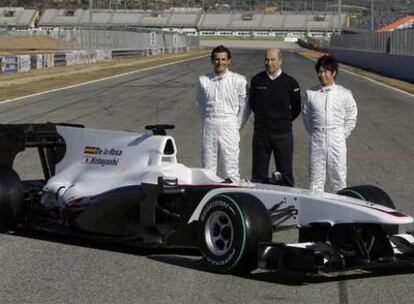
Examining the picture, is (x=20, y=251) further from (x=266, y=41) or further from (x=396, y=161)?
(x=266, y=41)

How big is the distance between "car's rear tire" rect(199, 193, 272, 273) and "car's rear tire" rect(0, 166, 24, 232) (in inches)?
80.8

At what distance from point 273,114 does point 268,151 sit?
38 cm

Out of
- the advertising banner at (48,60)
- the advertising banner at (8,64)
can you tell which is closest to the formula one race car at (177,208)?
the advertising banner at (8,64)

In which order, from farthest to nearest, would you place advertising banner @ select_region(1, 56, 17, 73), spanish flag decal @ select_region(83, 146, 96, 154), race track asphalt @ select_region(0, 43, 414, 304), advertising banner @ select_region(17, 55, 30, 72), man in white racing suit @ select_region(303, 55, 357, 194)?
advertising banner @ select_region(17, 55, 30, 72) < advertising banner @ select_region(1, 56, 17, 73) < spanish flag decal @ select_region(83, 146, 96, 154) < man in white racing suit @ select_region(303, 55, 357, 194) < race track asphalt @ select_region(0, 43, 414, 304)

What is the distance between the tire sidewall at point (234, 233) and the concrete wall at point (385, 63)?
3336cm

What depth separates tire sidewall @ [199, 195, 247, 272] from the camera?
6.50 m

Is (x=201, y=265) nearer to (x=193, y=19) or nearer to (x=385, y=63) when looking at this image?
(x=385, y=63)

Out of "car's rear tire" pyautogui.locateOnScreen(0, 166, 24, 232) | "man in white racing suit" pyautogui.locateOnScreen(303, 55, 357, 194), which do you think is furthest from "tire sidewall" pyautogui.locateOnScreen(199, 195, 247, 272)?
"car's rear tire" pyautogui.locateOnScreen(0, 166, 24, 232)

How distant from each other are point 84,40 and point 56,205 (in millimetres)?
59137

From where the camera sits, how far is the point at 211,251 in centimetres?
678

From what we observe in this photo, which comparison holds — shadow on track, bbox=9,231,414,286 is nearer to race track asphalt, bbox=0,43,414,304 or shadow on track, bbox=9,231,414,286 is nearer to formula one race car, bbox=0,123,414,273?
race track asphalt, bbox=0,43,414,304

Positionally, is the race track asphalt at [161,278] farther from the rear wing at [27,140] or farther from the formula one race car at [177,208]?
the rear wing at [27,140]

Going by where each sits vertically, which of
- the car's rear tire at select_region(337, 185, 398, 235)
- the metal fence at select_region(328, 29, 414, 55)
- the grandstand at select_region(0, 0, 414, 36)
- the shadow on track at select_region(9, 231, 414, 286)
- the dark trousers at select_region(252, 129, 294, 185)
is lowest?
the shadow on track at select_region(9, 231, 414, 286)

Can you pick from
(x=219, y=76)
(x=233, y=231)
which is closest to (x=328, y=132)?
(x=219, y=76)
